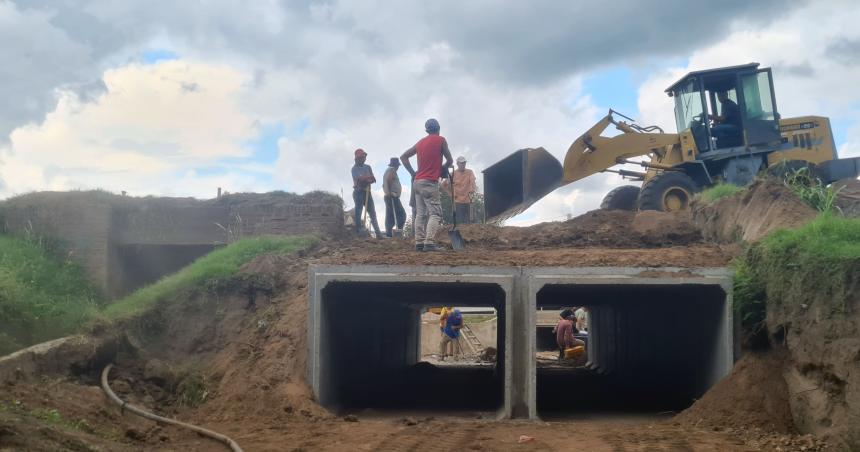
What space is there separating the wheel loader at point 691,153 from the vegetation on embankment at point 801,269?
19.5ft

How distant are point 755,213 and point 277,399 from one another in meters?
6.80

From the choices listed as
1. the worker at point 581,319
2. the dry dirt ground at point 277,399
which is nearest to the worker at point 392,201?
the dry dirt ground at point 277,399

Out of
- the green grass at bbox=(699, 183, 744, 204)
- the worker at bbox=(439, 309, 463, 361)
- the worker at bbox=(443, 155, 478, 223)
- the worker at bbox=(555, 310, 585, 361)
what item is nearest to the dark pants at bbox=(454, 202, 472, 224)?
the worker at bbox=(443, 155, 478, 223)

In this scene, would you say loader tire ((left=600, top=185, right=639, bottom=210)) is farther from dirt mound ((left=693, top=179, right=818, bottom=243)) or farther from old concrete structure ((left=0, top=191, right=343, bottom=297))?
old concrete structure ((left=0, top=191, right=343, bottom=297))

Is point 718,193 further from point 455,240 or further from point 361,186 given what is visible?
point 361,186

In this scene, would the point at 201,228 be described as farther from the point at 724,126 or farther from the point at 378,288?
the point at 724,126

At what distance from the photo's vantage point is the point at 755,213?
446 inches

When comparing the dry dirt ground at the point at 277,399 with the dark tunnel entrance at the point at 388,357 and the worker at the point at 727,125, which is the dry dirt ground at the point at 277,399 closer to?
the dark tunnel entrance at the point at 388,357

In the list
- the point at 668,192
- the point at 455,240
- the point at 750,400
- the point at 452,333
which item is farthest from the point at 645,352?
the point at 452,333

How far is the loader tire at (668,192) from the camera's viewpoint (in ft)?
51.6

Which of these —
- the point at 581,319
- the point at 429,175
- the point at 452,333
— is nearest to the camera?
the point at 429,175

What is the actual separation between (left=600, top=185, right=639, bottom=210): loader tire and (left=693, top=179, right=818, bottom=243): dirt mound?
4.10 metres

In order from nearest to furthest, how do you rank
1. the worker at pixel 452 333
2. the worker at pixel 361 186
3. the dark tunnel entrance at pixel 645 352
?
the dark tunnel entrance at pixel 645 352 < the worker at pixel 361 186 < the worker at pixel 452 333

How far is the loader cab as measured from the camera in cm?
1625
